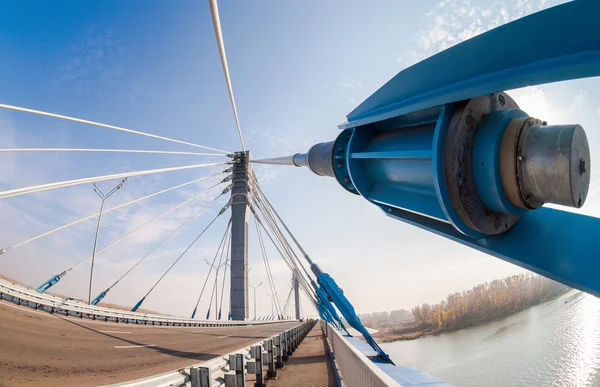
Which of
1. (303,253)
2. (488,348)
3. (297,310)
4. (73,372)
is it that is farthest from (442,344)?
(73,372)

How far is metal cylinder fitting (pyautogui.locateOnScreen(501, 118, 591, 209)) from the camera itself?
2129 mm

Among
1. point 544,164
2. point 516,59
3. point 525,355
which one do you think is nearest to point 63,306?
point 544,164

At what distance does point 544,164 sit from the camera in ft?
7.36

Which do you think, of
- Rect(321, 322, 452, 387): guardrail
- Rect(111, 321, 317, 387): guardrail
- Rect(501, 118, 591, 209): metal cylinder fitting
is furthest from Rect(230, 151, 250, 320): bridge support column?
Rect(501, 118, 591, 209): metal cylinder fitting

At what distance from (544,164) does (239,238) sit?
2654cm

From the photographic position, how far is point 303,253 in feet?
51.5

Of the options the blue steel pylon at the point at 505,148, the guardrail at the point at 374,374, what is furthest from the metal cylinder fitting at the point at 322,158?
the guardrail at the point at 374,374

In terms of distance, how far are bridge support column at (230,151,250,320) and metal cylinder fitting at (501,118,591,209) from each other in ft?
84.2

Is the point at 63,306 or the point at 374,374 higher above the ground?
the point at 374,374

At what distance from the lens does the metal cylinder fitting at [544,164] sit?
2129 millimetres

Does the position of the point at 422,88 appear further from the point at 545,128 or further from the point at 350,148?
the point at 350,148

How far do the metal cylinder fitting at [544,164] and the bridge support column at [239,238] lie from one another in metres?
25.7

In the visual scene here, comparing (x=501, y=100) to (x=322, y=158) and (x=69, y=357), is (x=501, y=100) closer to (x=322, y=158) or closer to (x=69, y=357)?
(x=322, y=158)

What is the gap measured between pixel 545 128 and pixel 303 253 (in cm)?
1394
